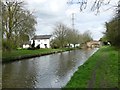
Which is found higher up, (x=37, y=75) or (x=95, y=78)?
(x=95, y=78)

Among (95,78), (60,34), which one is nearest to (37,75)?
(95,78)

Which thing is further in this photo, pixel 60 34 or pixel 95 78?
pixel 60 34

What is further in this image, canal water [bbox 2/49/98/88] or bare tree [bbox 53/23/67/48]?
bare tree [bbox 53/23/67/48]

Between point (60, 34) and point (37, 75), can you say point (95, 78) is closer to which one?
point (37, 75)

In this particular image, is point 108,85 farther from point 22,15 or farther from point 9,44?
point 22,15

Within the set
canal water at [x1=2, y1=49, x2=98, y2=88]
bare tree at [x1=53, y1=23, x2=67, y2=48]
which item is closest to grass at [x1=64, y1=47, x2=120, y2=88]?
canal water at [x1=2, y1=49, x2=98, y2=88]

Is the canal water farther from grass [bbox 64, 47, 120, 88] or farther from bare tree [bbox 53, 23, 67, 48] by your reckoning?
bare tree [bbox 53, 23, 67, 48]

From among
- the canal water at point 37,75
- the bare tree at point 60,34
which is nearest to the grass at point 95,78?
the canal water at point 37,75

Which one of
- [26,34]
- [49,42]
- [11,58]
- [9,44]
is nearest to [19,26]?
[26,34]

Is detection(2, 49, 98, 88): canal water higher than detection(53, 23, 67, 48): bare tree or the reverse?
the reverse

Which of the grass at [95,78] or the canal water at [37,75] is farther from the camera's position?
the canal water at [37,75]

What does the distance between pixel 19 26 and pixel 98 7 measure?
34317 mm

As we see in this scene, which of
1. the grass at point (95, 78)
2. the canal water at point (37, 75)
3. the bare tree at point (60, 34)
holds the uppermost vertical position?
the bare tree at point (60, 34)

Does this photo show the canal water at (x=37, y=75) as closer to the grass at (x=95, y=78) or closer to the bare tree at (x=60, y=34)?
the grass at (x=95, y=78)
